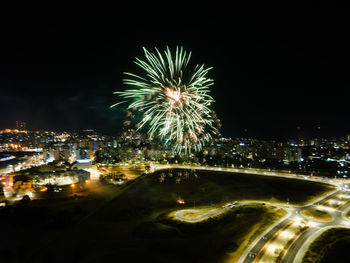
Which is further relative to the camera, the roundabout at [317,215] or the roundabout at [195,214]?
the roundabout at [195,214]

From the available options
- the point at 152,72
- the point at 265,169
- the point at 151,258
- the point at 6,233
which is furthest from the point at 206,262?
the point at 265,169

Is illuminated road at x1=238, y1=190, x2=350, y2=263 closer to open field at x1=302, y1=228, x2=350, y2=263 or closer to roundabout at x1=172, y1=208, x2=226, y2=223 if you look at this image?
open field at x1=302, y1=228, x2=350, y2=263

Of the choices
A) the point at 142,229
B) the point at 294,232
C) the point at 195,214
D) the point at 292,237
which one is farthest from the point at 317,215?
the point at 142,229

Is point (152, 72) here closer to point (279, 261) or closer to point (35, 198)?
point (279, 261)

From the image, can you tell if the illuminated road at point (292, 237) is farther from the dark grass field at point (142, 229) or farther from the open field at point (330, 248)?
the dark grass field at point (142, 229)

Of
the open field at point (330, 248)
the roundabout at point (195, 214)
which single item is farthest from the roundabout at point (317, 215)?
the roundabout at point (195, 214)

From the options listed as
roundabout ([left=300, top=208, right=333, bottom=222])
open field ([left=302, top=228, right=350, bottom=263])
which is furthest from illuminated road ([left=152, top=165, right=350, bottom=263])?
open field ([left=302, top=228, right=350, bottom=263])

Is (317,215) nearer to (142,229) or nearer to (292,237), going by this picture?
(292,237)
